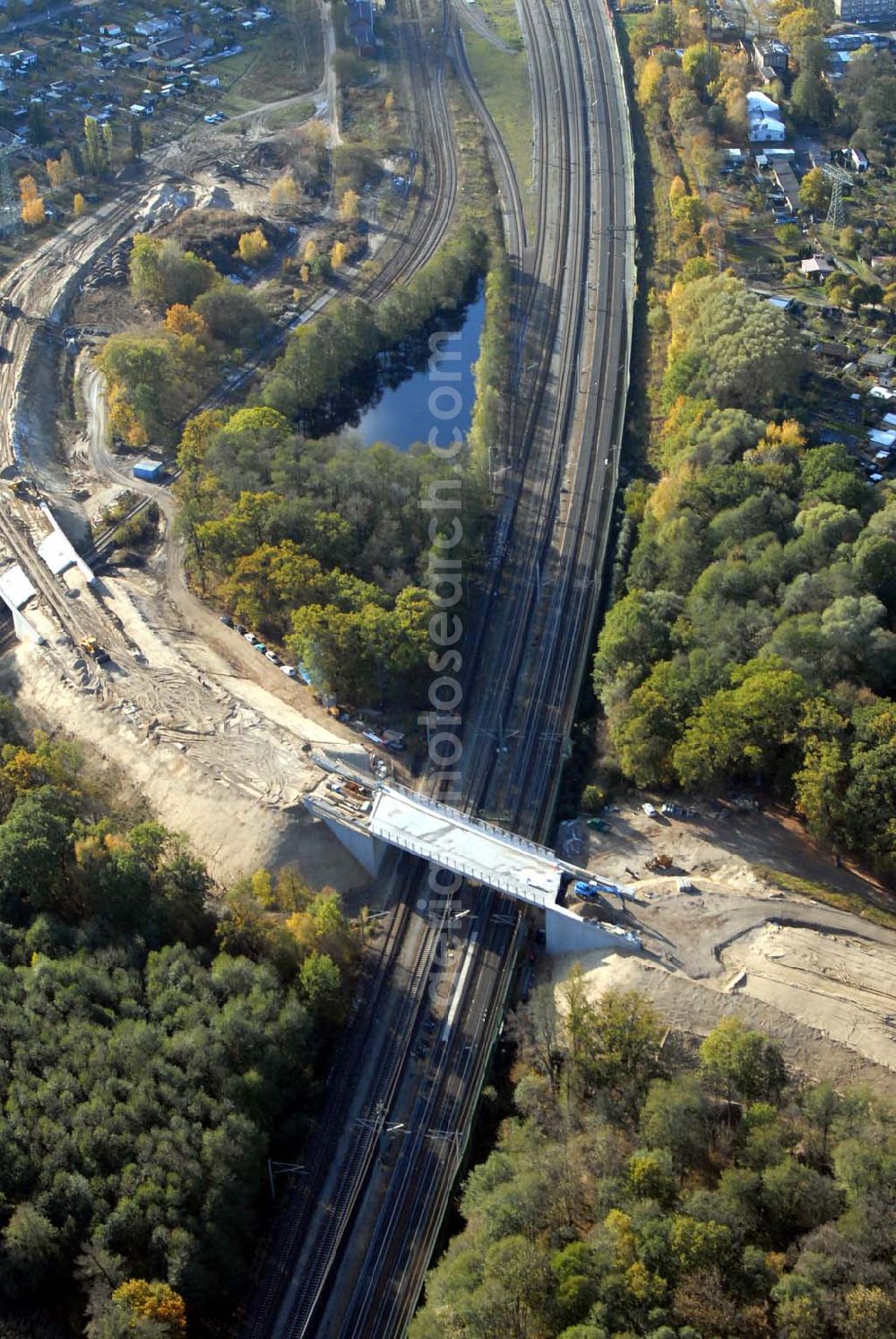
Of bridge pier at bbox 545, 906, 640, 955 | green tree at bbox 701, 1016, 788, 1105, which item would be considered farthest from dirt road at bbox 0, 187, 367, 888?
green tree at bbox 701, 1016, 788, 1105

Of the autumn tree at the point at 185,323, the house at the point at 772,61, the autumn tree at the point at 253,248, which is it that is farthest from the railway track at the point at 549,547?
the autumn tree at the point at 185,323

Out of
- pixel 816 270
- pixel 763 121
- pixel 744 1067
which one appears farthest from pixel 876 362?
pixel 744 1067

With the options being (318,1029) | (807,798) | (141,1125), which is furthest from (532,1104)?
(807,798)

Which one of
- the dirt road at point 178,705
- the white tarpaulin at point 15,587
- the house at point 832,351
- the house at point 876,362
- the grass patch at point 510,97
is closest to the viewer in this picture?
the dirt road at point 178,705

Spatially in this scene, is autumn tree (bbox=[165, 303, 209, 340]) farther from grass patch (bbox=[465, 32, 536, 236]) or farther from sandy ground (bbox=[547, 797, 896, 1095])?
sandy ground (bbox=[547, 797, 896, 1095])

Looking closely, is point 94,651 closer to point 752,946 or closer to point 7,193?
point 752,946

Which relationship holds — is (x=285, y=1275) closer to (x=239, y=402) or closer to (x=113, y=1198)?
→ (x=113, y=1198)

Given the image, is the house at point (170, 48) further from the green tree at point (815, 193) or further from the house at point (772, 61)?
the green tree at point (815, 193)
